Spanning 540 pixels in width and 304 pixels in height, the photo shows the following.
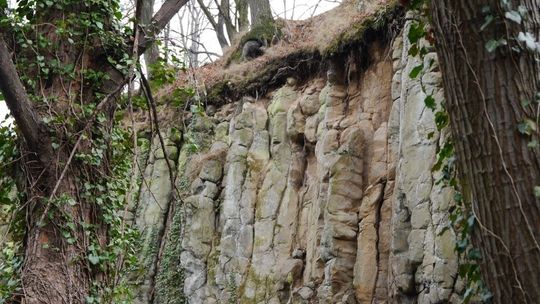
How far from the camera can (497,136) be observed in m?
2.81

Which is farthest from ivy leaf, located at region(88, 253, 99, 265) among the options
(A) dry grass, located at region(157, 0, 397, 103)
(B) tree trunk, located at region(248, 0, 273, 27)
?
(B) tree trunk, located at region(248, 0, 273, 27)

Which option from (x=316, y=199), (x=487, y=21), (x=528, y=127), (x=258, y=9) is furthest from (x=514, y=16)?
(x=258, y=9)

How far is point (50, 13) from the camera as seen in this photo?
511 centimetres

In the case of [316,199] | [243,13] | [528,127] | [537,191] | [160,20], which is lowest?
[537,191]

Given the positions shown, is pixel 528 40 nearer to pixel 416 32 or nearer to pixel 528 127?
pixel 528 127

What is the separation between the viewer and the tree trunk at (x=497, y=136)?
272cm

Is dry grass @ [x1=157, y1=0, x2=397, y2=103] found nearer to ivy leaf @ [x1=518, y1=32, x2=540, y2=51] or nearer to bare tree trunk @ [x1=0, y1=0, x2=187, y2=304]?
bare tree trunk @ [x1=0, y1=0, x2=187, y2=304]

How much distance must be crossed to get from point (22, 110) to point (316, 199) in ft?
19.7

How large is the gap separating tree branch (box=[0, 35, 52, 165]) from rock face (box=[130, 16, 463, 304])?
7.12 ft

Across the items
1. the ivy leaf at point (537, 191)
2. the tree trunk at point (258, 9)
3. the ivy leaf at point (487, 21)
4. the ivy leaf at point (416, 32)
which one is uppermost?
the tree trunk at point (258, 9)

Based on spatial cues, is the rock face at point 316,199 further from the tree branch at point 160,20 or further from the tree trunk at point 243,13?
the tree trunk at point 243,13

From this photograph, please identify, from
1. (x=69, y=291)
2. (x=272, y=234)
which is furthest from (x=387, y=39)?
(x=69, y=291)

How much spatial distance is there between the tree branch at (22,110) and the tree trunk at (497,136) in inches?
104

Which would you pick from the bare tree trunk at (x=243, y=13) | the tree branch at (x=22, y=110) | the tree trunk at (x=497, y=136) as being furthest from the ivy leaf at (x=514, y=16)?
the bare tree trunk at (x=243, y=13)
